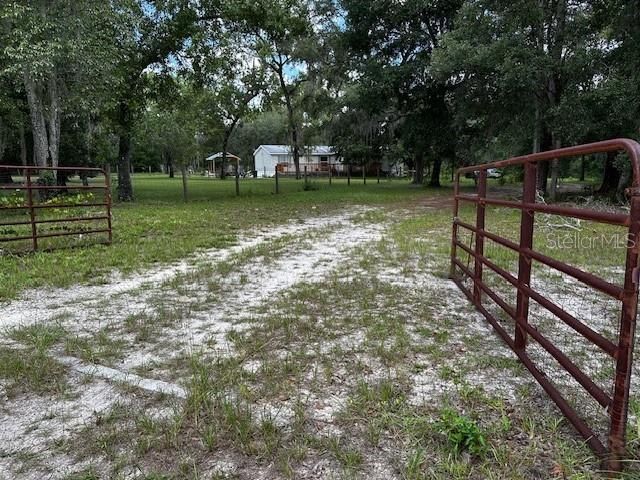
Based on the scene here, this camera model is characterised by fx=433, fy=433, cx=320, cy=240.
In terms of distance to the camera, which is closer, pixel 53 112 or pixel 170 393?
pixel 170 393

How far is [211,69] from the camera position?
13.7 m

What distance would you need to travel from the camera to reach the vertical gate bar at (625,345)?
1.48 meters

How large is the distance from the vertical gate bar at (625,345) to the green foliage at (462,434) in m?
0.46

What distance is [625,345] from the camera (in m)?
1.54

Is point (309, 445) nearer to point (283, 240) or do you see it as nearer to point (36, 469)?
point (36, 469)

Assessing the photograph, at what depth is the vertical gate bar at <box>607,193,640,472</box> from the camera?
58.2 inches

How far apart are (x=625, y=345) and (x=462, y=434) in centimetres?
71

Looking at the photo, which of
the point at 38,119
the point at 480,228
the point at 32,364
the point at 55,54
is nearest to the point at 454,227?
the point at 480,228

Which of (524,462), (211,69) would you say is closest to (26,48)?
(211,69)

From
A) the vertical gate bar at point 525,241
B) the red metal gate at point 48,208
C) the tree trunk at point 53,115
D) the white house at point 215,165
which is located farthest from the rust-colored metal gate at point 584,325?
the white house at point 215,165

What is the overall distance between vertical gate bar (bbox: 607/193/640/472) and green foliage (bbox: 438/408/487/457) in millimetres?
458

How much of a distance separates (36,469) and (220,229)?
6.50 meters

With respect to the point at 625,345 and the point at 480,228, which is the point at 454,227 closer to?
the point at 480,228

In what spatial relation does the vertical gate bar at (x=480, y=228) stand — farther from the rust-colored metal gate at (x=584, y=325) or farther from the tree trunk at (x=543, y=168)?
the tree trunk at (x=543, y=168)
